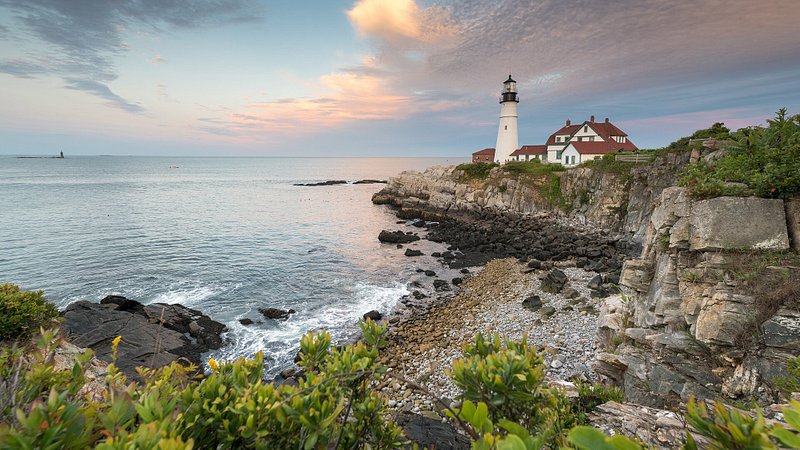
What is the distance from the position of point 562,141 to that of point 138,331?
211 feet

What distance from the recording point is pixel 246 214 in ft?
181

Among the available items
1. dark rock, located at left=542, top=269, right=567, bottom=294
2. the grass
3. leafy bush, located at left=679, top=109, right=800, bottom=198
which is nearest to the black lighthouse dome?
the grass

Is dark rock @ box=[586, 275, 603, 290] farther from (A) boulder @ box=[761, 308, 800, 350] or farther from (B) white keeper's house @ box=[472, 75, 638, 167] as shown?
(B) white keeper's house @ box=[472, 75, 638, 167]

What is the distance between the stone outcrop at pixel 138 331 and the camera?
1413cm

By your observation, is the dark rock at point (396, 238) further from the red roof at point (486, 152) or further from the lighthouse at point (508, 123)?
the red roof at point (486, 152)

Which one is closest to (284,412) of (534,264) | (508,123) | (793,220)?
(793,220)

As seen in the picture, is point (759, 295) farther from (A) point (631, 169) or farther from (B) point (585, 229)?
(A) point (631, 169)

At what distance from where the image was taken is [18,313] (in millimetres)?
9344

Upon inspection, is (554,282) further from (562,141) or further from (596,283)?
(562,141)

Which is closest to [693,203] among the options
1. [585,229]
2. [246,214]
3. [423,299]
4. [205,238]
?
[423,299]

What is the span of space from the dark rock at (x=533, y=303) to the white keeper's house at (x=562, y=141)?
39690 millimetres

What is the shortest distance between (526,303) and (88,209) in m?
66.5

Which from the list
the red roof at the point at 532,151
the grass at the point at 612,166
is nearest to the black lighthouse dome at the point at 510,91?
the red roof at the point at 532,151

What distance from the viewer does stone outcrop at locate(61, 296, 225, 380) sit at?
556 inches
